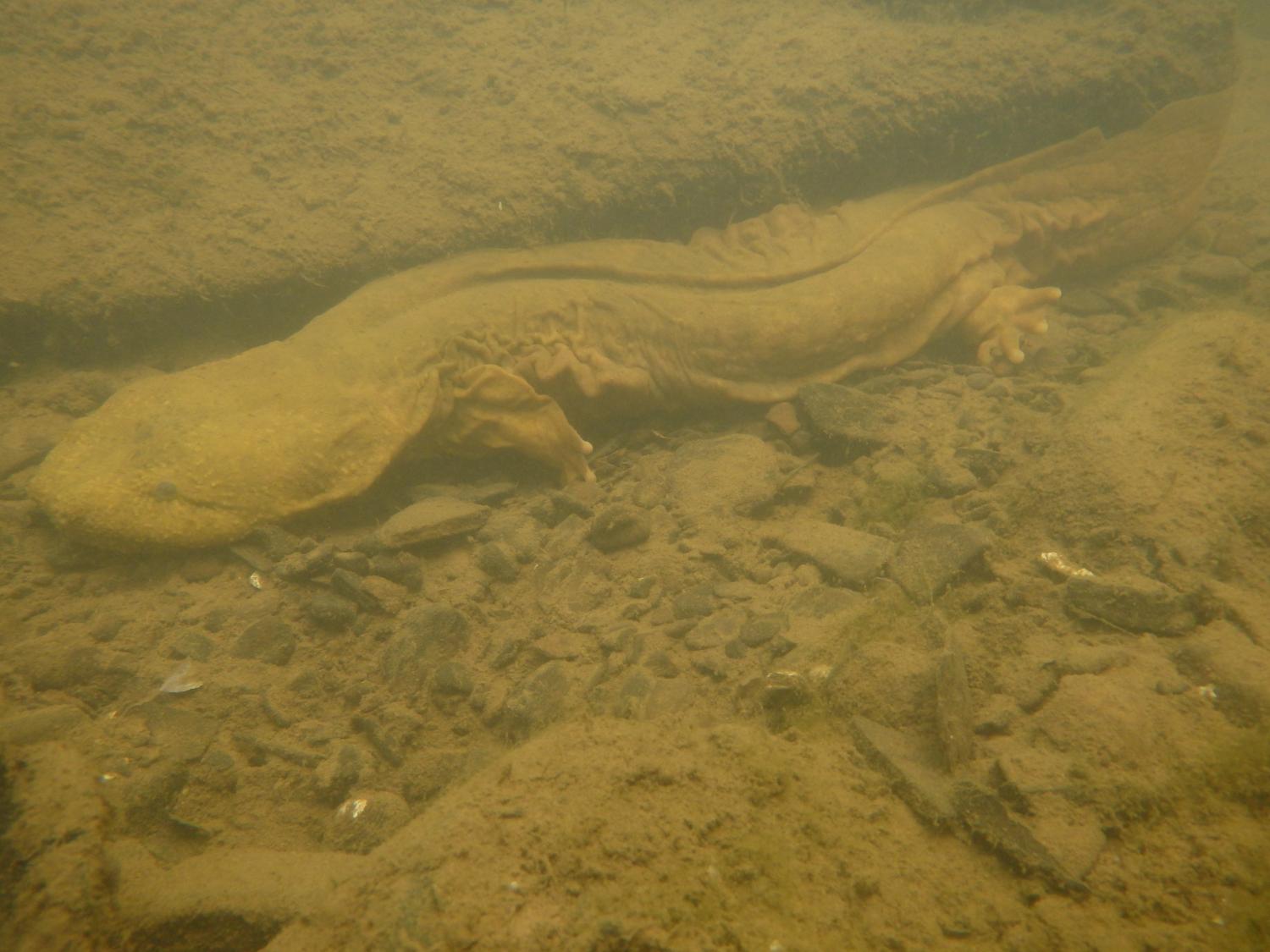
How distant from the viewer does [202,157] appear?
18.3 ft

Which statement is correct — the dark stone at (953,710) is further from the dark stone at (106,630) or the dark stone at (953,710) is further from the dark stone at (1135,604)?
the dark stone at (106,630)

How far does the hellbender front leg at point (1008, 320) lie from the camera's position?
236 inches

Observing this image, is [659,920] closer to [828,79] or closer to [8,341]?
[8,341]

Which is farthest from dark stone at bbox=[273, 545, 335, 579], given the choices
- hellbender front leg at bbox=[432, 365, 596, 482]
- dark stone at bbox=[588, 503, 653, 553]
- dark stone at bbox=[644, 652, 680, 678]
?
dark stone at bbox=[644, 652, 680, 678]

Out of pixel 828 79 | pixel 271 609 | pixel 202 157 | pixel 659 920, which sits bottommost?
pixel 271 609

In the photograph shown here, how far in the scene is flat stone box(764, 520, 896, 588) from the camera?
135 inches

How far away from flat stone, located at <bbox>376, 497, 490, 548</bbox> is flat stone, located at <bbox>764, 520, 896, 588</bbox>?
6.72 ft

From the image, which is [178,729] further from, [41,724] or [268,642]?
[268,642]

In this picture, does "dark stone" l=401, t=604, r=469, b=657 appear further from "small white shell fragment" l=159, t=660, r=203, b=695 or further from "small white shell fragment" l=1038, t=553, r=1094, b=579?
"small white shell fragment" l=1038, t=553, r=1094, b=579

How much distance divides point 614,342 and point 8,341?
4954mm

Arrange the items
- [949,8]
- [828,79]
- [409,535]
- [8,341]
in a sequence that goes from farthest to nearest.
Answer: [949,8]
[828,79]
[8,341]
[409,535]

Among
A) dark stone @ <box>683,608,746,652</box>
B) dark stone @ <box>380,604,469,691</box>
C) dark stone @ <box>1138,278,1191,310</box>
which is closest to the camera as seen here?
dark stone @ <box>683,608,746,652</box>

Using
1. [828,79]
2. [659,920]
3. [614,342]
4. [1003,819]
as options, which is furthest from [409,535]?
[828,79]

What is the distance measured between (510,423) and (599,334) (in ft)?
4.28
